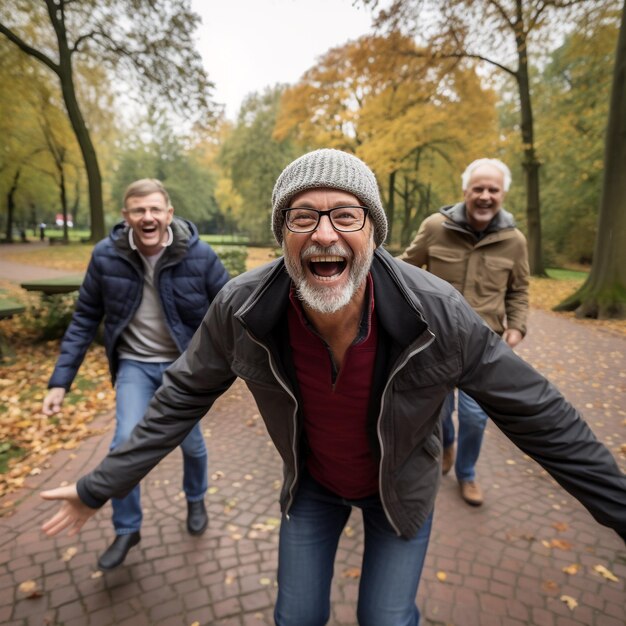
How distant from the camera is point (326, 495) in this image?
6.54 ft

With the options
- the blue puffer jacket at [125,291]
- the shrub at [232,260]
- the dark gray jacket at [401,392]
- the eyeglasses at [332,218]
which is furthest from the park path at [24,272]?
the eyeglasses at [332,218]

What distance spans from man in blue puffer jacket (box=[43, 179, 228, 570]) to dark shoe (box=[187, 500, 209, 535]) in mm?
388

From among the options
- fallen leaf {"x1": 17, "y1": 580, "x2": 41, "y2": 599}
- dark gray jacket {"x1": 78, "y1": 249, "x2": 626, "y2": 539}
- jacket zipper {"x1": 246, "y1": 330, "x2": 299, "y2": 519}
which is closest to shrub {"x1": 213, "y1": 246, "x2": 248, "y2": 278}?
fallen leaf {"x1": 17, "y1": 580, "x2": 41, "y2": 599}

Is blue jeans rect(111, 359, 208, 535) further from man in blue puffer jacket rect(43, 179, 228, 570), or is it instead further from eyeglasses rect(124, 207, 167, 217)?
eyeglasses rect(124, 207, 167, 217)

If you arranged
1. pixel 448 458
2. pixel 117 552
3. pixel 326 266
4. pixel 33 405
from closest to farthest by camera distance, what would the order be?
pixel 326 266, pixel 117 552, pixel 448 458, pixel 33 405

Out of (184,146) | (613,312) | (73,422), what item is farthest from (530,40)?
(184,146)

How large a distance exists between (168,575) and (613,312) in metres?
11.5

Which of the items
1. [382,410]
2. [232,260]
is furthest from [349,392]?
[232,260]

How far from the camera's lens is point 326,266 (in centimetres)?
173

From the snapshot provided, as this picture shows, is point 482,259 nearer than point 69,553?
No

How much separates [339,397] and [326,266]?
0.50 metres

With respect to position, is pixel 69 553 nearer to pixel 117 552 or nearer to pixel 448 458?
pixel 117 552

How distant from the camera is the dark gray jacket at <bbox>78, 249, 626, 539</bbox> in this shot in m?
1.60

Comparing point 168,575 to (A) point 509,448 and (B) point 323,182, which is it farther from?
(A) point 509,448
